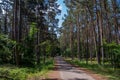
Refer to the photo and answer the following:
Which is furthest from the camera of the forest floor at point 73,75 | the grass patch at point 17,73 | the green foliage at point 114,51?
the green foliage at point 114,51

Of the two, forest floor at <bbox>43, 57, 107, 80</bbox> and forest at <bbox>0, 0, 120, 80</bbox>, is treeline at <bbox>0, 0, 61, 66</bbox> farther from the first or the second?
forest floor at <bbox>43, 57, 107, 80</bbox>

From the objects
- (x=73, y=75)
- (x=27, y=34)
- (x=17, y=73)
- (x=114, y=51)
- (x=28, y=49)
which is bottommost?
(x=73, y=75)

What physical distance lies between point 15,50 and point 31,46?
4.01 metres

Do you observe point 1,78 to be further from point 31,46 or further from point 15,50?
point 31,46

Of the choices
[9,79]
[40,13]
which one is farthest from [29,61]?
[9,79]

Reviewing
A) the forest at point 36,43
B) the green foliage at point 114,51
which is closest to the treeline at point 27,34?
the forest at point 36,43

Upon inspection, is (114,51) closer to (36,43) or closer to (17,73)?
(17,73)

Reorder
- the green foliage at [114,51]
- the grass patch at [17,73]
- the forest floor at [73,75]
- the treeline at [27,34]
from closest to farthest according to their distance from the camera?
the grass patch at [17,73] → the forest floor at [73,75] → the treeline at [27,34] → the green foliage at [114,51]

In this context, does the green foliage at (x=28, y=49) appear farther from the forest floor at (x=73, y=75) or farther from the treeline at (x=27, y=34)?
the forest floor at (x=73, y=75)

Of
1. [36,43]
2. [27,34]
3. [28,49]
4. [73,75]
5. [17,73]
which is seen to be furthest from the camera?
[27,34]

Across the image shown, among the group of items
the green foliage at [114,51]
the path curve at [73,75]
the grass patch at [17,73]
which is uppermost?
the green foliage at [114,51]

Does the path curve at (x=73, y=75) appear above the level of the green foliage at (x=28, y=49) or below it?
below

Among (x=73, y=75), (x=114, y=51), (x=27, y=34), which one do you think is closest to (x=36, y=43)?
(x=27, y=34)

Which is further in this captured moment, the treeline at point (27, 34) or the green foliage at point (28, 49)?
the green foliage at point (28, 49)
